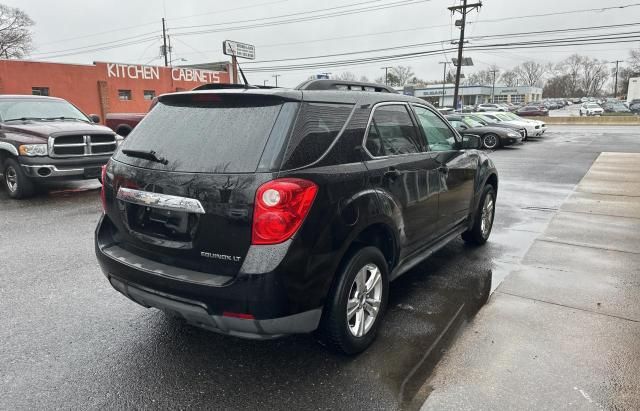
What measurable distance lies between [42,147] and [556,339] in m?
8.27

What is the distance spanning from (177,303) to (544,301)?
3089 mm

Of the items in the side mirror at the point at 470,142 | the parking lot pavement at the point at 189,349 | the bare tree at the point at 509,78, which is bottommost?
the parking lot pavement at the point at 189,349

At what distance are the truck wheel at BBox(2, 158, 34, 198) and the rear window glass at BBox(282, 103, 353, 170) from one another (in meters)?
7.32

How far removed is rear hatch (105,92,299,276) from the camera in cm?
255

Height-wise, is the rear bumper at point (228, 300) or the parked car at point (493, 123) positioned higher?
the parked car at point (493, 123)

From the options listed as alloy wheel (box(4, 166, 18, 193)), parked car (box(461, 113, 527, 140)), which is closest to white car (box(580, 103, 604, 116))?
parked car (box(461, 113, 527, 140))

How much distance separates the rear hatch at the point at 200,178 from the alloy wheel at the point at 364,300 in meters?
0.89

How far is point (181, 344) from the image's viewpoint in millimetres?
3256

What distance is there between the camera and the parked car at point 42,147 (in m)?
7.97

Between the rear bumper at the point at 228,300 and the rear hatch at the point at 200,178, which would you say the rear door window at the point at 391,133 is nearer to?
the rear hatch at the point at 200,178

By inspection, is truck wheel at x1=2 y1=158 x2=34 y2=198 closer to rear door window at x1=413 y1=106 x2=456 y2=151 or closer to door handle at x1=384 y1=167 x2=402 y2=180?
rear door window at x1=413 y1=106 x2=456 y2=151

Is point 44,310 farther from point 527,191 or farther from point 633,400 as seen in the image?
point 527,191

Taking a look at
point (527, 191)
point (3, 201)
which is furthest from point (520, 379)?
point (3, 201)

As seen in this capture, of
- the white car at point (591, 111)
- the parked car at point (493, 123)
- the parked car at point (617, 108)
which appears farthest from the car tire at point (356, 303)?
the parked car at point (617, 108)
